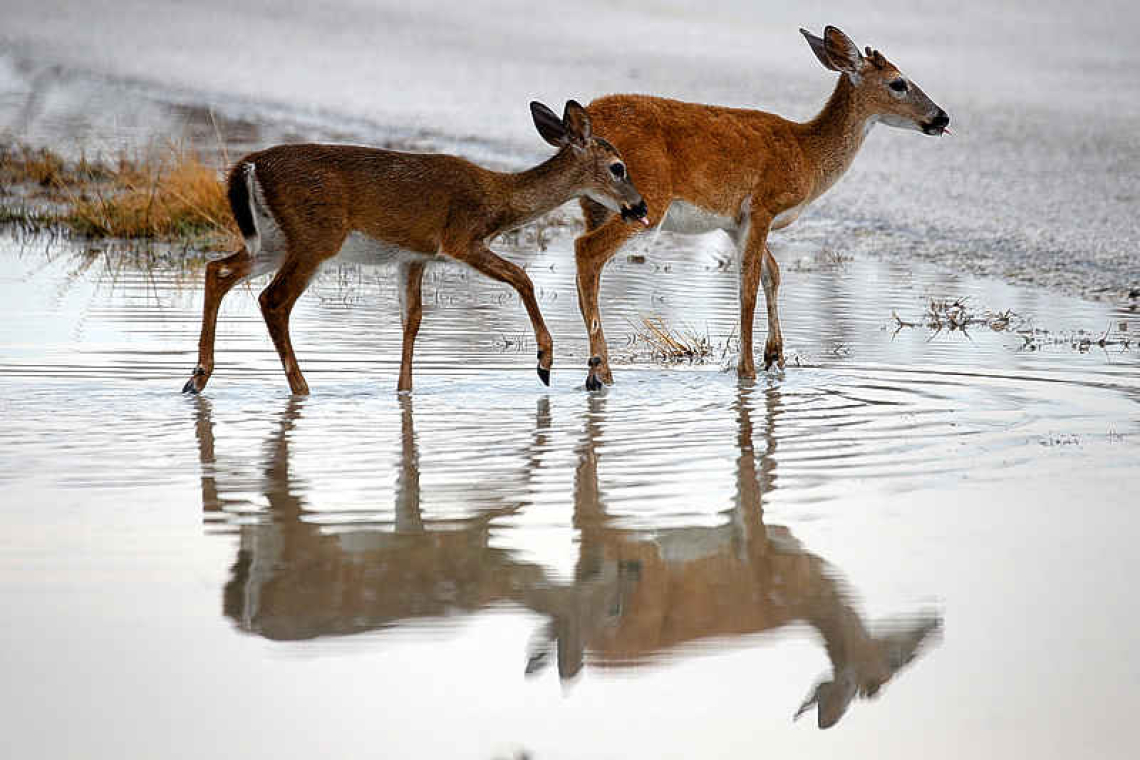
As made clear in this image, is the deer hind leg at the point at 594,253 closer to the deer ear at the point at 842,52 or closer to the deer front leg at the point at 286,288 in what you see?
the deer front leg at the point at 286,288

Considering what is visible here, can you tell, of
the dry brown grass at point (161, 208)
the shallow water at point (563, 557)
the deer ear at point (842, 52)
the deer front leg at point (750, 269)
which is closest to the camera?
the shallow water at point (563, 557)

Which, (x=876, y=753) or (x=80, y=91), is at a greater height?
(x=80, y=91)

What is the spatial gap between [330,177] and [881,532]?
4.32 m

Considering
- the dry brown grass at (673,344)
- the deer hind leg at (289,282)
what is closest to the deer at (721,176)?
the dry brown grass at (673,344)

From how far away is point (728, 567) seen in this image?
5.59m

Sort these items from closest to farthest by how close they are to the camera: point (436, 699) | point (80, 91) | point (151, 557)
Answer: point (436, 699) < point (151, 557) < point (80, 91)

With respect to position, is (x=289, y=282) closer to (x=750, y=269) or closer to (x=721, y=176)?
(x=721, y=176)

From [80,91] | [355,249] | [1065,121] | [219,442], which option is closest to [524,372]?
[355,249]

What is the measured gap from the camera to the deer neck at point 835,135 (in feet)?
37.0

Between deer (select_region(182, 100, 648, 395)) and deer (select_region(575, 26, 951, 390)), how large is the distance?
0.20 metres

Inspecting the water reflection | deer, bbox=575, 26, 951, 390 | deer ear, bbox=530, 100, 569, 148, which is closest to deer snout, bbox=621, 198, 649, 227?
deer, bbox=575, 26, 951, 390

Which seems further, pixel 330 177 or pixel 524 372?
pixel 524 372

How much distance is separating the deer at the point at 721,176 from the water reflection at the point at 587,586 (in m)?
3.73

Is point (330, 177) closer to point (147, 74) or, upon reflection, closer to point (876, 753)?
point (876, 753)
